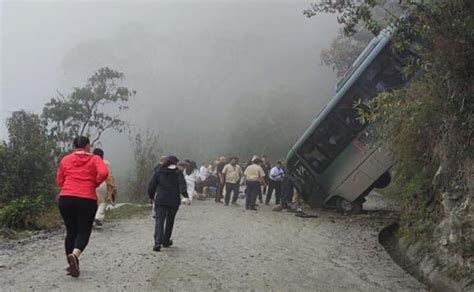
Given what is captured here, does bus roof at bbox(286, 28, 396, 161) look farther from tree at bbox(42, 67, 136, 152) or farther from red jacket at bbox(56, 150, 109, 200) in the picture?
tree at bbox(42, 67, 136, 152)

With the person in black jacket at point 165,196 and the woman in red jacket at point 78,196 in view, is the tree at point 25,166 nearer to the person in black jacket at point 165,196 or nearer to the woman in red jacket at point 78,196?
the person in black jacket at point 165,196

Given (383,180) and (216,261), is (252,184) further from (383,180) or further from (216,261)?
(216,261)

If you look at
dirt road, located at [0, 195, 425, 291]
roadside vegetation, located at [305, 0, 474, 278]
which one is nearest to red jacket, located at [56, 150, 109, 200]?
dirt road, located at [0, 195, 425, 291]

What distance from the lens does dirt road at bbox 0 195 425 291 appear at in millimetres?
6754

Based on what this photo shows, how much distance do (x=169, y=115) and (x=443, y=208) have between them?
56512 mm

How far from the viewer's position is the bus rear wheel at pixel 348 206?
15375 millimetres

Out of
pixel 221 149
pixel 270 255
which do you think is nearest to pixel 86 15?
pixel 221 149

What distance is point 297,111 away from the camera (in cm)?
5475

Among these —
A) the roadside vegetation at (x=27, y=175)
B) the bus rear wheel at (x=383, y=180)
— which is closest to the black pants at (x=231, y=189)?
the bus rear wheel at (x=383, y=180)

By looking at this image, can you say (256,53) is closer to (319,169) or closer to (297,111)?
(297,111)

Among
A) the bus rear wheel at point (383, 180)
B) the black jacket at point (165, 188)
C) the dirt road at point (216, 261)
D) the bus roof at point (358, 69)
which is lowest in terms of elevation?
the dirt road at point (216, 261)

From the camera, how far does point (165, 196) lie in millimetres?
8703

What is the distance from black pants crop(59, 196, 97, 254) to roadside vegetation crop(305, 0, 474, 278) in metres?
4.71

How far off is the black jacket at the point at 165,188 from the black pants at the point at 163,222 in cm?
10
